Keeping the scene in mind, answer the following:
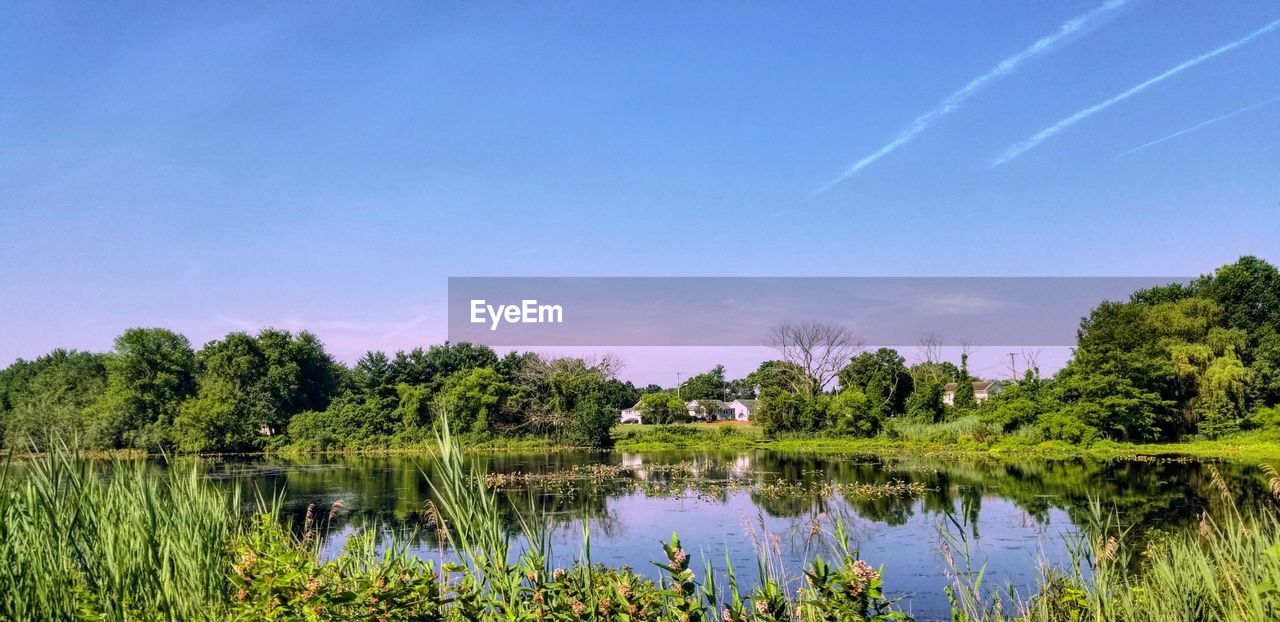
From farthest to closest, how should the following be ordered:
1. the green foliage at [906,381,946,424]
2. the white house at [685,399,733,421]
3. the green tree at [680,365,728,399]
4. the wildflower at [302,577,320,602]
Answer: the green tree at [680,365,728,399] → the white house at [685,399,733,421] → the green foliage at [906,381,946,424] → the wildflower at [302,577,320,602]

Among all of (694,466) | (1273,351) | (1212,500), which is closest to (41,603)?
(1212,500)

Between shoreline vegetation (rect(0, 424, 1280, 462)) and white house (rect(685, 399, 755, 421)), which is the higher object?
white house (rect(685, 399, 755, 421))

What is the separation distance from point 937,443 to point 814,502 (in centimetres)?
1909

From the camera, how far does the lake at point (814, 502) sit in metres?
13.1

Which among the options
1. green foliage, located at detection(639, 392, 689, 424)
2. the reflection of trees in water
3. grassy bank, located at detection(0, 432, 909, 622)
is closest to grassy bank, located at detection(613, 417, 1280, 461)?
the reflection of trees in water

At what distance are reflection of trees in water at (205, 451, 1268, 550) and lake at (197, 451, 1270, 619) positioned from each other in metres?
0.06

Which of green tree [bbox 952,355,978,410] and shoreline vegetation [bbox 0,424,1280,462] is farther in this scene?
green tree [bbox 952,355,978,410]

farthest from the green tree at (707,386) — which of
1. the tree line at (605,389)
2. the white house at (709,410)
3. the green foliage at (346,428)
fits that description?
the green foliage at (346,428)

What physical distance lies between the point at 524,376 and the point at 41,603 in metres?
49.1

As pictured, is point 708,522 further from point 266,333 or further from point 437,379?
point 266,333

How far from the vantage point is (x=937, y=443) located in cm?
3719

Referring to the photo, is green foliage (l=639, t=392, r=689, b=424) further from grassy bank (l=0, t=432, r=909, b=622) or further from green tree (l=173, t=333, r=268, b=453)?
grassy bank (l=0, t=432, r=909, b=622)

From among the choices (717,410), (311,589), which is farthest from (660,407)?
(311,589)

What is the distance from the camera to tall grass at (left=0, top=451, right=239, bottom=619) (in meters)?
3.21
